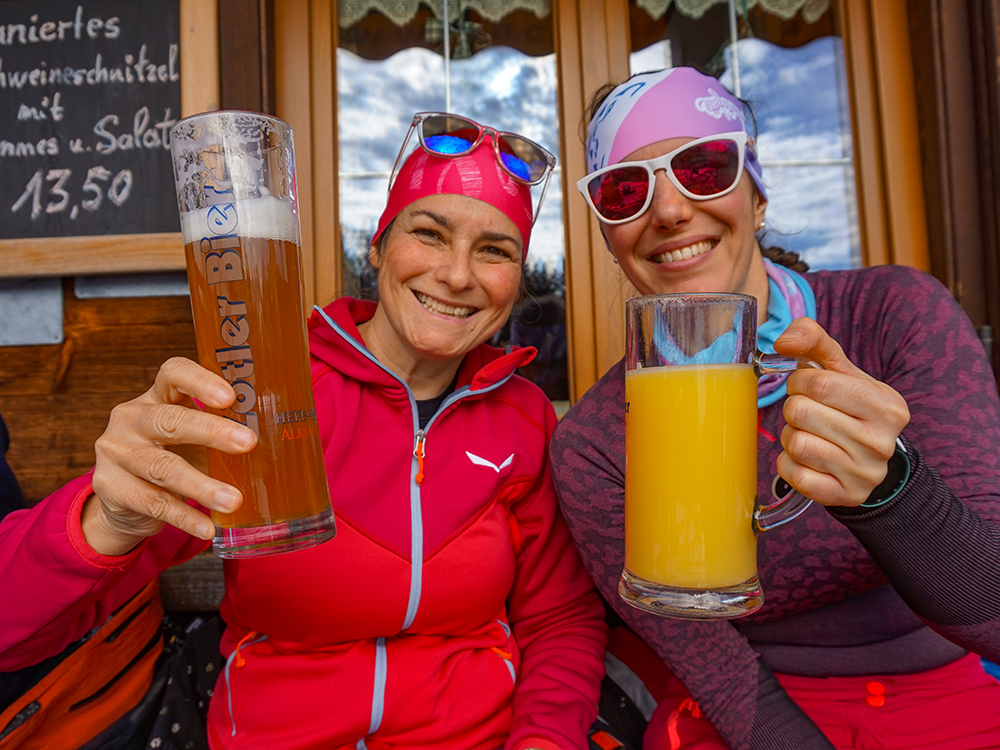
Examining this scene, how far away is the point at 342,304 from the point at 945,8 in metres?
Answer: 2.44

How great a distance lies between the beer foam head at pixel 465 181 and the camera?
5.25ft

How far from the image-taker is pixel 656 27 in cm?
265

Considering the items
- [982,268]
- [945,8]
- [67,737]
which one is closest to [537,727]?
[67,737]

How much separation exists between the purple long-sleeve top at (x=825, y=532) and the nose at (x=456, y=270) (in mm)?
416

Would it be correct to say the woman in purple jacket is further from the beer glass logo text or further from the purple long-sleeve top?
the beer glass logo text

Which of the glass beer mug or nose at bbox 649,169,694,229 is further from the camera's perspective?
nose at bbox 649,169,694,229

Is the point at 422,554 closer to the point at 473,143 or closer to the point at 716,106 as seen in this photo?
the point at 473,143

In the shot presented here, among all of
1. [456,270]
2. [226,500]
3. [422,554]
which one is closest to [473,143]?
[456,270]

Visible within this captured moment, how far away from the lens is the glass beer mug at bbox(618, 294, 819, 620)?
36.3 inches

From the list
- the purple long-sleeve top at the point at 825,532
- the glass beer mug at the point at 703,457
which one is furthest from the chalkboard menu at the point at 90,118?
the glass beer mug at the point at 703,457

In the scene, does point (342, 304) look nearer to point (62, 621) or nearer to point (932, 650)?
point (62, 621)

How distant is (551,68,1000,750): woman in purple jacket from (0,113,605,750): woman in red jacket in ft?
0.70

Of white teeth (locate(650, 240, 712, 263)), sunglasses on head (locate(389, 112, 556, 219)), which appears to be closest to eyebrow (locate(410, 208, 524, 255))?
sunglasses on head (locate(389, 112, 556, 219))

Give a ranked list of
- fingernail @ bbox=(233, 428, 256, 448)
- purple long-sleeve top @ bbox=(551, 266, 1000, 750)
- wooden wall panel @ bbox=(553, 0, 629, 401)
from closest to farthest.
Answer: fingernail @ bbox=(233, 428, 256, 448)
purple long-sleeve top @ bbox=(551, 266, 1000, 750)
wooden wall panel @ bbox=(553, 0, 629, 401)
